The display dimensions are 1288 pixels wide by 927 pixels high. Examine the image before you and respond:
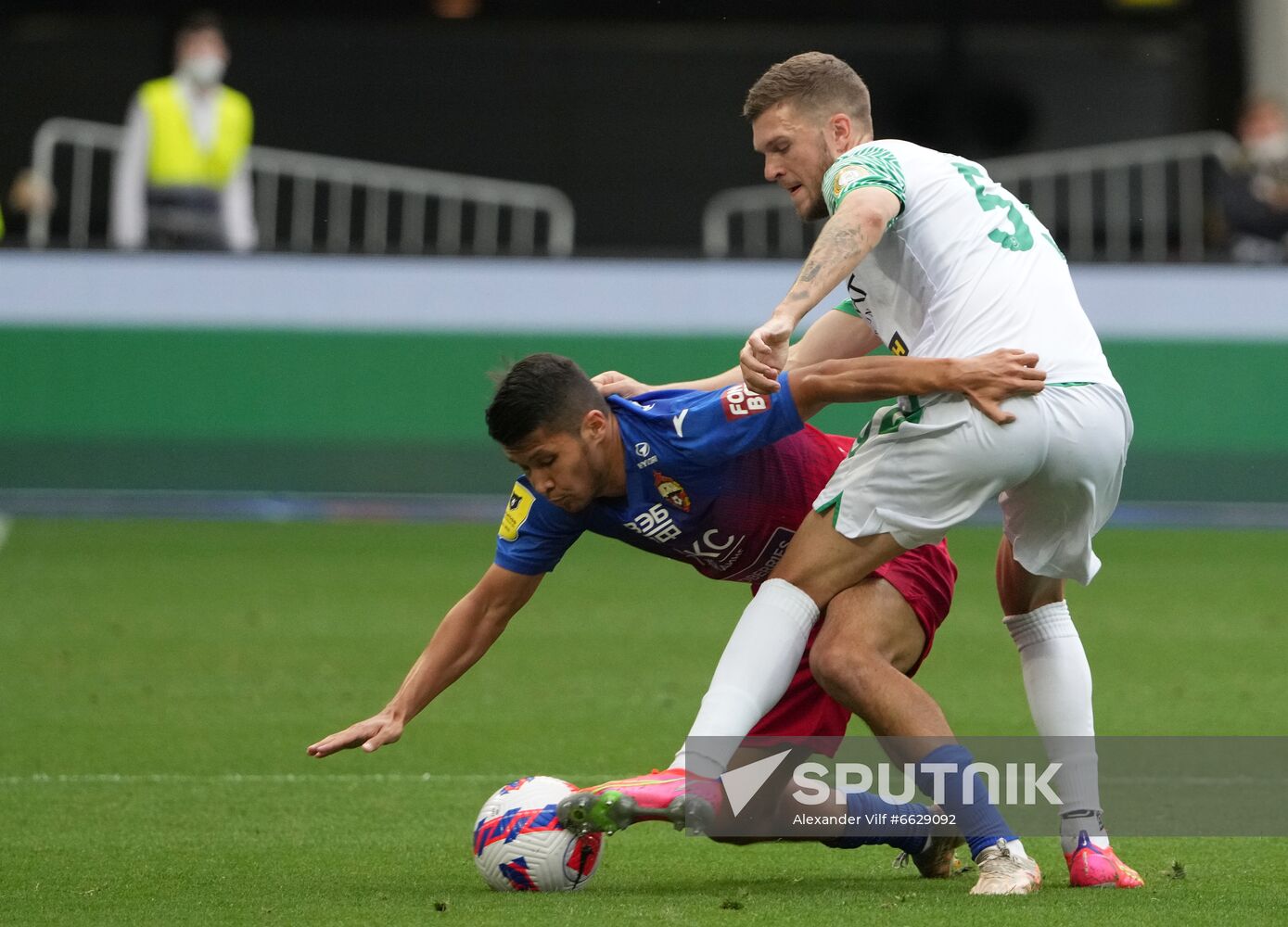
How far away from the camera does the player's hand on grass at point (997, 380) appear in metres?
4.65

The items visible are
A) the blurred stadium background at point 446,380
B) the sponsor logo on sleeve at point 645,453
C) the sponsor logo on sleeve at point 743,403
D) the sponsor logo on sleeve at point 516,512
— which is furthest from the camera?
the blurred stadium background at point 446,380

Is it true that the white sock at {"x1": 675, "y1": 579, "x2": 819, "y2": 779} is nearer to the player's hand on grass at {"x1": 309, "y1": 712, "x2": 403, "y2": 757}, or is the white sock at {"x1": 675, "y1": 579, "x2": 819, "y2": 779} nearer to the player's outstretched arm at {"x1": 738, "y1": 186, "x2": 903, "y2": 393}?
the player's outstretched arm at {"x1": 738, "y1": 186, "x2": 903, "y2": 393}

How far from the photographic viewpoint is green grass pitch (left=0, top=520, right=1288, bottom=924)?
189 inches

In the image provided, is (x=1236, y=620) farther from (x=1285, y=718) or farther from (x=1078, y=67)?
(x=1078, y=67)

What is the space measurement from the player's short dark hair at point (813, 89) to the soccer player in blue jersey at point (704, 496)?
2.10 ft

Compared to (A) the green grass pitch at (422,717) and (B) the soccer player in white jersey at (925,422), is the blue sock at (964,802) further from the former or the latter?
(A) the green grass pitch at (422,717)

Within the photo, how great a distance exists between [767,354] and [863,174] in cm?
49

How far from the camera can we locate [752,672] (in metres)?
4.78

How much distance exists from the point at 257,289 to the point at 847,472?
→ 9.54 meters

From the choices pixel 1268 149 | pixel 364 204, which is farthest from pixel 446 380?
pixel 1268 149

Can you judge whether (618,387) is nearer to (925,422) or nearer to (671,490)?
(671,490)

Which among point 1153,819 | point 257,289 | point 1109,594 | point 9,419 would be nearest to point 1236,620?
point 1109,594

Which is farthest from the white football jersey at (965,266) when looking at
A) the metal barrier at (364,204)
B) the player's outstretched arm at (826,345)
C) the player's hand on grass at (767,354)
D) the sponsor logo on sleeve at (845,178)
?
the metal barrier at (364,204)

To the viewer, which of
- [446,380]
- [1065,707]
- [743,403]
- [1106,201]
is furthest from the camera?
[1106,201]
